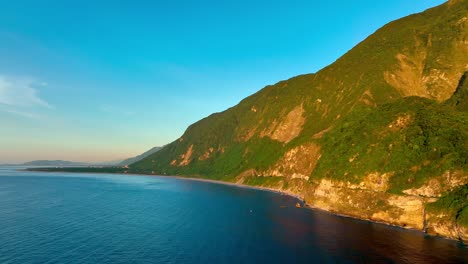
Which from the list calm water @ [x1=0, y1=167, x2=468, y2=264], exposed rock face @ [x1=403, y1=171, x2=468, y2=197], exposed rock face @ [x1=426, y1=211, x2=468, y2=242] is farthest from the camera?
exposed rock face @ [x1=403, y1=171, x2=468, y2=197]

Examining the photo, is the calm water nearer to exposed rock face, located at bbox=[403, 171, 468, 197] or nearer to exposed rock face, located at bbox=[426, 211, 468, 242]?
exposed rock face, located at bbox=[426, 211, 468, 242]

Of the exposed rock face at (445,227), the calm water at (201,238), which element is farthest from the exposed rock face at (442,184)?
the calm water at (201,238)

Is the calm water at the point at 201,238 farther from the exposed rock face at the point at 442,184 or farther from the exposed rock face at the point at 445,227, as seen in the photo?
the exposed rock face at the point at 442,184

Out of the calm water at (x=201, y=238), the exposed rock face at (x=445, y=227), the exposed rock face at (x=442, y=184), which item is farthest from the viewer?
the exposed rock face at (x=442, y=184)

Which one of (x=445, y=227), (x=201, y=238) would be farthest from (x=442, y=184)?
(x=201, y=238)

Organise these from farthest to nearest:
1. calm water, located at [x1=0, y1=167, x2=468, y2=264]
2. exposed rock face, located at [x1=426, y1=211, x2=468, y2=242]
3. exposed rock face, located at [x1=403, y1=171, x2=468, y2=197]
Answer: exposed rock face, located at [x1=403, y1=171, x2=468, y2=197]
exposed rock face, located at [x1=426, y1=211, x2=468, y2=242]
calm water, located at [x1=0, y1=167, x2=468, y2=264]

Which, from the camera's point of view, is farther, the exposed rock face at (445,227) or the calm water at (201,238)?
the exposed rock face at (445,227)

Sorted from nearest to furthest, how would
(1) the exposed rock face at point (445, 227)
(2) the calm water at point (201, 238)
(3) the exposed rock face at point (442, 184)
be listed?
(2) the calm water at point (201, 238)
(1) the exposed rock face at point (445, 227)
(3) the exposed rock face at point (442, 184)

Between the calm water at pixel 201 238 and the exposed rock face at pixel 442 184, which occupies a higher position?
the exposed rock face at pixel 442 184

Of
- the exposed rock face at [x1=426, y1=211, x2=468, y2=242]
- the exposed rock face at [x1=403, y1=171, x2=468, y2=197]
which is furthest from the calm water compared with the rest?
the exposed rock face at [x1=403, y1=171, x2=468, y2=197]
